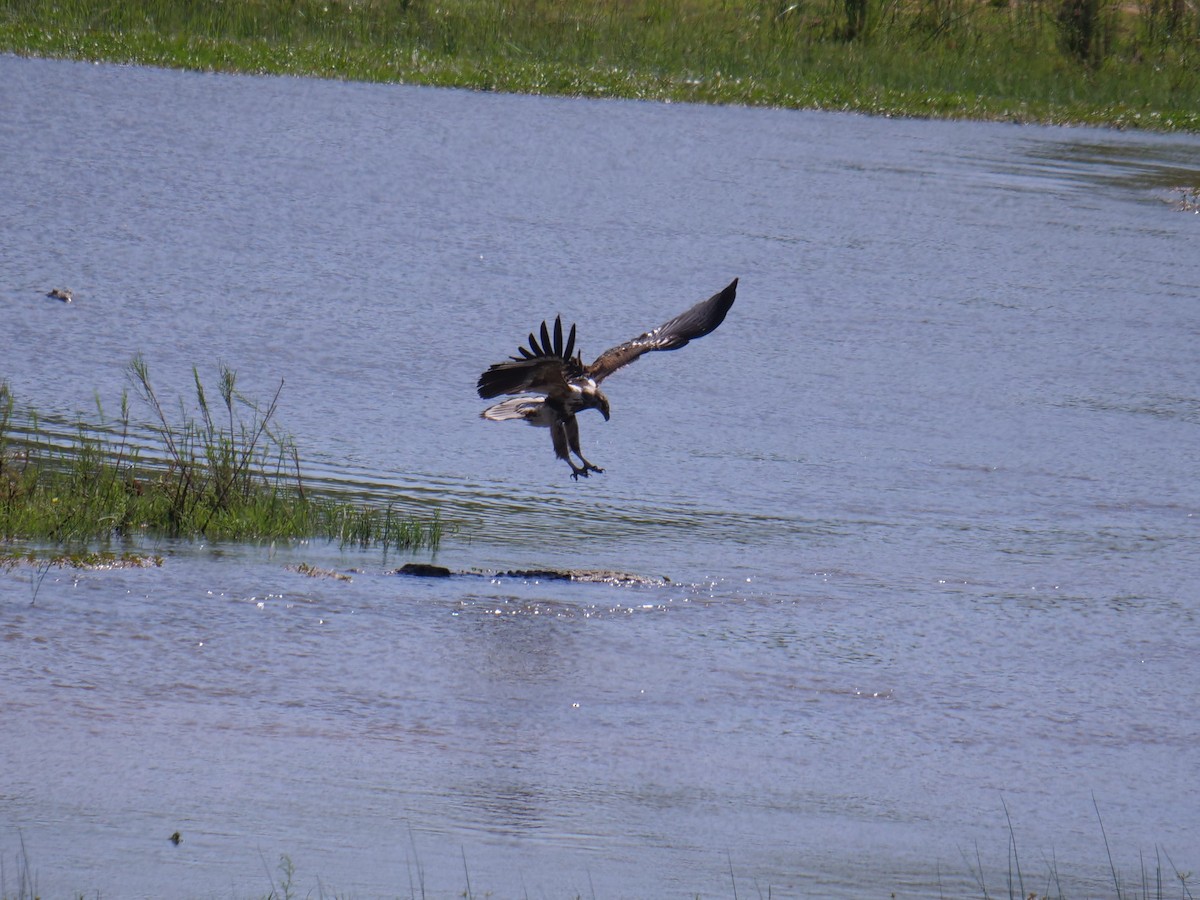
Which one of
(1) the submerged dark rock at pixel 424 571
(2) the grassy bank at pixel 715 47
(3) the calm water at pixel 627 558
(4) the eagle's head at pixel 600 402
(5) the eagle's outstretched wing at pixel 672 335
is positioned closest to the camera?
(3) the calm water at pixel 627 558

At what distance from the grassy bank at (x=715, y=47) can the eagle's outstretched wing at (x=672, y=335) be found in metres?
15.4

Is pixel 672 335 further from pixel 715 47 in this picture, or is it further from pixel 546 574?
pixel 715 47

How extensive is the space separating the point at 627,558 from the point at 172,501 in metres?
1.81

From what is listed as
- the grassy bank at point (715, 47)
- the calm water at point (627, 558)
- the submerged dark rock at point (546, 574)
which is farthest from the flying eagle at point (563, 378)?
the grassy bank at point (715, 47)

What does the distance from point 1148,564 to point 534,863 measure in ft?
14.1

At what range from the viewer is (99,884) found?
4.37 meters

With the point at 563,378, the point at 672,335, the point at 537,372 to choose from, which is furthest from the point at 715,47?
the point at 537,372

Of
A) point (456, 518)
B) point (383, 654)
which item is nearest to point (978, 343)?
point (456, 518)

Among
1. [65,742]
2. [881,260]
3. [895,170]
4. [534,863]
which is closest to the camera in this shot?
[534,863]

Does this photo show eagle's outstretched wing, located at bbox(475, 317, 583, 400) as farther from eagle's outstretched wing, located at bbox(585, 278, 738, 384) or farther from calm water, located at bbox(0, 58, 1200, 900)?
calm water, located at bbox(0, 58, 1200, 900)

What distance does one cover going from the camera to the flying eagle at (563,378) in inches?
281

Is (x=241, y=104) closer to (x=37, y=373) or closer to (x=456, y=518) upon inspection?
(x=37, y=373)

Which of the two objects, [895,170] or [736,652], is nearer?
[736,652]

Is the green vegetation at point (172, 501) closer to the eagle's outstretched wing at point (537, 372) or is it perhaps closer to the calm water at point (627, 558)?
the calm water at point (627, 558)
